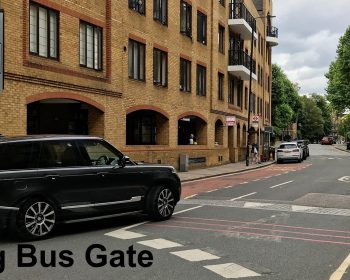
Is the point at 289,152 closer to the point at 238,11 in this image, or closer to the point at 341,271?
the point at 238,11

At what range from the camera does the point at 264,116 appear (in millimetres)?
57844

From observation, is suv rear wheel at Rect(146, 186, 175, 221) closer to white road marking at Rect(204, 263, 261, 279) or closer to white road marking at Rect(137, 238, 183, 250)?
white road marking at Rect(137, 238, 183, 250)

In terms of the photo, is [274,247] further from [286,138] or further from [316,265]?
[286,138]

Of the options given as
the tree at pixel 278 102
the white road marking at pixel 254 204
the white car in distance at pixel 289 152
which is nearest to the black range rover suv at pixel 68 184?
the white road marking at pixel 254 204

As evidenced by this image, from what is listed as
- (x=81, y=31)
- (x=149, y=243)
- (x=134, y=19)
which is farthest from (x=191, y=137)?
(x=149, y=243)

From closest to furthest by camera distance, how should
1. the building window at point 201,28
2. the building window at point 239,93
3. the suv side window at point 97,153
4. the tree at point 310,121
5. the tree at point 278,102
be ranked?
the suv side window at point 97,153
the building window at point 201,28
the building window at point 239,93
the tree at point 278,102
the tree at point 310,121

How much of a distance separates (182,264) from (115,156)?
12.1 feet

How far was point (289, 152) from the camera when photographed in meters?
39.0

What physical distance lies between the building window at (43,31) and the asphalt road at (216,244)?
768 cm

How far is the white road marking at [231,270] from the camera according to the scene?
624 cm

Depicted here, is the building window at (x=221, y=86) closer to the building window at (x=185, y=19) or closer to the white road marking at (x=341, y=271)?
the building window at (x=185, y=19)

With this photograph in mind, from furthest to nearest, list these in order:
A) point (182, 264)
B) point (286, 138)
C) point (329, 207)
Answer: point (286, 138) < point (329, 207) < point (182, 264)

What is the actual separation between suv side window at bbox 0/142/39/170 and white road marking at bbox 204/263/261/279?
3.56 m

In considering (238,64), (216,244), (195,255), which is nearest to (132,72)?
(238,64)
